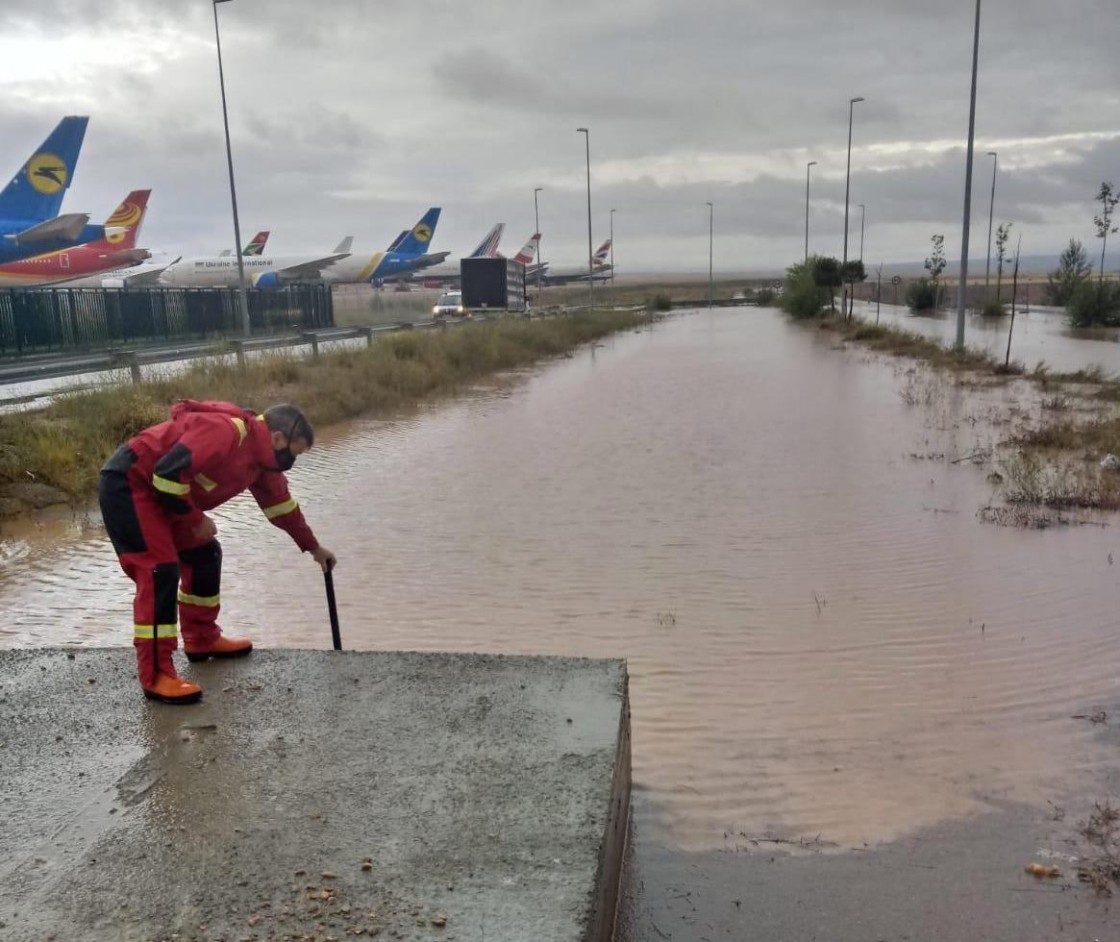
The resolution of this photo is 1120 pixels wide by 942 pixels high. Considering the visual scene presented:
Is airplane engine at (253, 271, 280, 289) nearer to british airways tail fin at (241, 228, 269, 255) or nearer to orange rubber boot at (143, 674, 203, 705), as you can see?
british airways tail fin at (241, 228, 269, 255)

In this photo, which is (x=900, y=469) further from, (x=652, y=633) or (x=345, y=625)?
(x=345, y=625)

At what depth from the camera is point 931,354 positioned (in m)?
24.9

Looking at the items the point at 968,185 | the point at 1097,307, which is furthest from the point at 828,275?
the point at 968,185

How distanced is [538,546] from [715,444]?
564 centimetres

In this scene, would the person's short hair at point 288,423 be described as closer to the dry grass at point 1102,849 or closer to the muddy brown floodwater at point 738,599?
the muddy brown floodwater at point 738,599

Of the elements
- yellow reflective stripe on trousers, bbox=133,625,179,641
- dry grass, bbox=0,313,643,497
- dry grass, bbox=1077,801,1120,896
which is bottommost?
dry grass, bbox=1077,801,1120,896

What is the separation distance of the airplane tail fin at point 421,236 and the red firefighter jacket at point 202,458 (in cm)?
6435

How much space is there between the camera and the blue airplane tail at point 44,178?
1249 inches

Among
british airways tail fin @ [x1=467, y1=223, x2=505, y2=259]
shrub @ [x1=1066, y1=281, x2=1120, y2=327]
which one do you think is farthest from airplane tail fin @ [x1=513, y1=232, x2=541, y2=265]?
shrub @ [x1=1066, y1=281, x2=1120, y2=327]

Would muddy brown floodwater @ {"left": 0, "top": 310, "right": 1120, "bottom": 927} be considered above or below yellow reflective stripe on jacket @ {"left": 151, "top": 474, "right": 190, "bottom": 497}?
below

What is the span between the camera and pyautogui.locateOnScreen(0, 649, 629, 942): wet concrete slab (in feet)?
8.62

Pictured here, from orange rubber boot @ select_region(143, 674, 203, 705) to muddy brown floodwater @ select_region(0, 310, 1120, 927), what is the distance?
1899mm

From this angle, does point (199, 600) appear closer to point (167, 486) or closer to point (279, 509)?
point (279, 509)

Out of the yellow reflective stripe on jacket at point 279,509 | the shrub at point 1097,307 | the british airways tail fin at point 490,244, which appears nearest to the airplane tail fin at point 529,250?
the british airways tail fin at point 490,244
